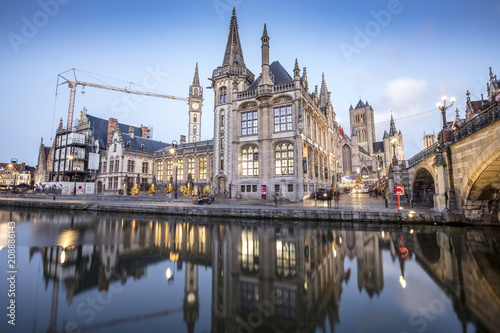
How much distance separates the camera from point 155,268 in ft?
22.2

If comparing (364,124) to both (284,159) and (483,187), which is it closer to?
(284,159)

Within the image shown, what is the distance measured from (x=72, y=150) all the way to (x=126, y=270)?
60.7 metres

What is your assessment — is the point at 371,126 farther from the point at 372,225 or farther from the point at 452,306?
the point at 452,306

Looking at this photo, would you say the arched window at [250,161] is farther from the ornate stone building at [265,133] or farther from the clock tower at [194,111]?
the clock tower at [194,111]

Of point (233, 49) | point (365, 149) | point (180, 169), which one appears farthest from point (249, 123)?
point (365, 149)

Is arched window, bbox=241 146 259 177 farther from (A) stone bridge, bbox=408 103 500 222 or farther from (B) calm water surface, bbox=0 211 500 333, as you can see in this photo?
(B) calm water surface, bbox=0 211 500 333

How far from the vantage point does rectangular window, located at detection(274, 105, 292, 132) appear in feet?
95.9

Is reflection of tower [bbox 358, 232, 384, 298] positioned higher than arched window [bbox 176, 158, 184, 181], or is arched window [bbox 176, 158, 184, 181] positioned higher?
arched window [bbox 176, 158, 184, 181]

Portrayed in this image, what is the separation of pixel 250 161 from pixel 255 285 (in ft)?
84.7

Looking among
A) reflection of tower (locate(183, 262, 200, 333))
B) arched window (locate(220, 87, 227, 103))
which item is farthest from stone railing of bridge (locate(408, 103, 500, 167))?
arched window (locate(220, 87, 227, 103))

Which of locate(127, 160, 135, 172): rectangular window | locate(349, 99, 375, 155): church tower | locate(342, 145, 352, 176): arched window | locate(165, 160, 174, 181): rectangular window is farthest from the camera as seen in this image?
locate(349, 99, 375, 155): church tower

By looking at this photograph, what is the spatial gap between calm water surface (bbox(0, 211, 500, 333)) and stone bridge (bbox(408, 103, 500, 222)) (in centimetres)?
306

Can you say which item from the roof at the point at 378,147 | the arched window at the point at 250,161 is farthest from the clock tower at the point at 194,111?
the roof at the point at 378,147

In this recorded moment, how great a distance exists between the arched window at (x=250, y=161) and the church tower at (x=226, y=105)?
1788 millimetres
